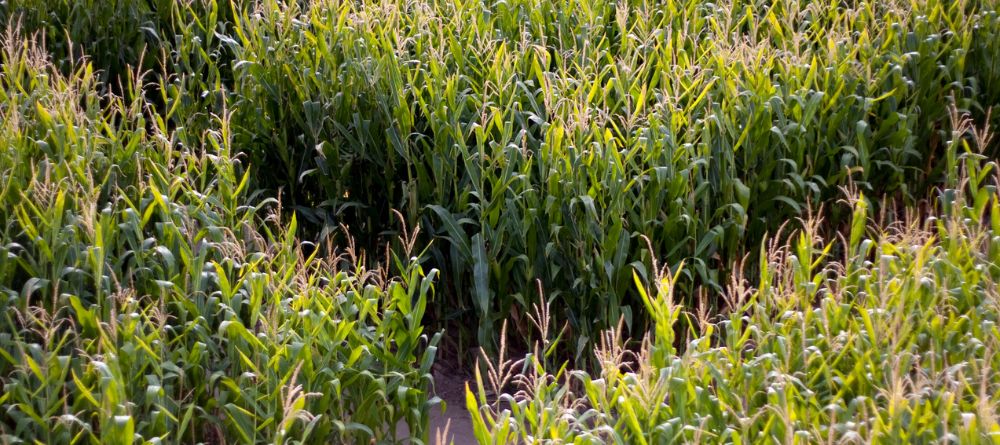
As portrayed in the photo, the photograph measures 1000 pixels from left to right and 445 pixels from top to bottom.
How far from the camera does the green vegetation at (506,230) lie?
301cm

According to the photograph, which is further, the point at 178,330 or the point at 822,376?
the point at 178,330

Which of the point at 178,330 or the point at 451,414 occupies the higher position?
the point at 178,330

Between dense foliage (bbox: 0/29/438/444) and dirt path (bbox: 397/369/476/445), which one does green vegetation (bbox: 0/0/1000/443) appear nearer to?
dense foliage (bbox: 0/29/438/444)

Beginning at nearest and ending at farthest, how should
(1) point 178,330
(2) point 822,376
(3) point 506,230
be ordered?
(2) point 822,376, (1) point 178,330, (3) point 506,230

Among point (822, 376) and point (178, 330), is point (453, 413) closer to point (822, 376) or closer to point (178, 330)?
point (178, 330)

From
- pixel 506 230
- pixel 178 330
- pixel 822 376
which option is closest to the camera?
pixel 822 376

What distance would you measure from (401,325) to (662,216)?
135cm

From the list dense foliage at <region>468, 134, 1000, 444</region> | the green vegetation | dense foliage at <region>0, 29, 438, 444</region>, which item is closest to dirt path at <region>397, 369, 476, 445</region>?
the green vegetation

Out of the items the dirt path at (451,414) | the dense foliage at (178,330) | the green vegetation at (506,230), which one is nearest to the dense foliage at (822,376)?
the green vegetation at (506,230)

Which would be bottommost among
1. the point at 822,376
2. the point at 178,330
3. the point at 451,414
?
the point at 451,414

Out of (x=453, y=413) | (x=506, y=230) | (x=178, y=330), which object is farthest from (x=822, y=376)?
(x=178, y=330)

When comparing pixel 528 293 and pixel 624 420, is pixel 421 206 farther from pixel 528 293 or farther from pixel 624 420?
pixel 624 420

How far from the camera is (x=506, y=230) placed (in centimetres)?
432

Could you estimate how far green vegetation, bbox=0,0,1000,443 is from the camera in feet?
9.89
